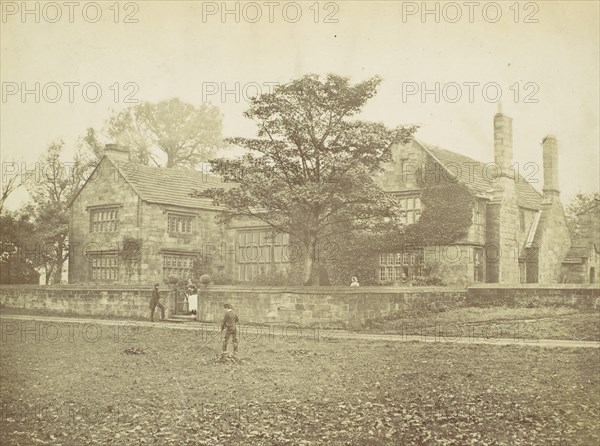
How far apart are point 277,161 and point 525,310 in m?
9.98

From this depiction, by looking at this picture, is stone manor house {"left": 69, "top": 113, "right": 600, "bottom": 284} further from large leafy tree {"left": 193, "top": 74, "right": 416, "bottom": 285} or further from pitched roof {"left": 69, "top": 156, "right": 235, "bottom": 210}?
large leafy tree {"left": 193, "top": 74, "right": 416, "bottom": 285}

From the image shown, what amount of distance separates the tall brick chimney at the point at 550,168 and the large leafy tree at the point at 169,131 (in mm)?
22535

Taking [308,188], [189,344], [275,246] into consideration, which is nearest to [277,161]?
[308,188]

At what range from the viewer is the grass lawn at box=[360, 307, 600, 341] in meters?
17.3

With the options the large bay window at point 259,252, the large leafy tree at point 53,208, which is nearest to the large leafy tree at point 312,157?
the large bay window at point 259,252

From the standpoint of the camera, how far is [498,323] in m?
19.1

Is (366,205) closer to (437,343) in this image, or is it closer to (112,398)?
(437,343)

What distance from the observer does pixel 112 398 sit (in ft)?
37.5

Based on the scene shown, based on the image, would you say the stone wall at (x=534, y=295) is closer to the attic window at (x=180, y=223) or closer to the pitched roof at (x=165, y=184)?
the pitched roof at (x=165, y=184)

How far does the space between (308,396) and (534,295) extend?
42.7ft

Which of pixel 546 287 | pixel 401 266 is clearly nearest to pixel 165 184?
pixel 401 266

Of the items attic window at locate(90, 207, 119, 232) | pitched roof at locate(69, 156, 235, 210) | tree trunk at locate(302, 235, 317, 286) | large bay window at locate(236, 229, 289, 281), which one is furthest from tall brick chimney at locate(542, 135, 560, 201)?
attic window at locate(90, 207, 119, 232)

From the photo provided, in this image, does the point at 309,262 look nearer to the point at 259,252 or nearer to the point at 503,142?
the point at 259,252

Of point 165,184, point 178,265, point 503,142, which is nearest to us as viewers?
point 503,142
